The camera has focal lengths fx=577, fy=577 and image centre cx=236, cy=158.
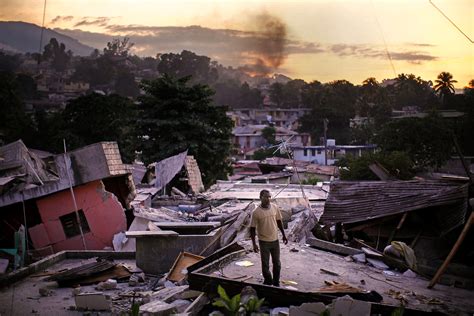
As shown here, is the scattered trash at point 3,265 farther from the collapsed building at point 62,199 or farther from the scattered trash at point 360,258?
the scattered trash at point 360,258

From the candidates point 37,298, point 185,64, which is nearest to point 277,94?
point 185,64

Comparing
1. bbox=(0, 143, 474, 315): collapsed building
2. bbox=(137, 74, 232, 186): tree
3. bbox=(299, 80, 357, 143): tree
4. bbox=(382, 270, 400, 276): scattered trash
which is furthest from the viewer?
bbox=(299, 80, 357, 143): tree

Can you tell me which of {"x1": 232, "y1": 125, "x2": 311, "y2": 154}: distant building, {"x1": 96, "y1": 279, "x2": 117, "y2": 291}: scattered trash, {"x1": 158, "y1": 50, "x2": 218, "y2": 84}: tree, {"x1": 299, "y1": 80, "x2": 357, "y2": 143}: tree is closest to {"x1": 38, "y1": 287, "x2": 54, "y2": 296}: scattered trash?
{"x1": 96, "y1": 279, "x2": 117, "y2": 291}: scattered trash

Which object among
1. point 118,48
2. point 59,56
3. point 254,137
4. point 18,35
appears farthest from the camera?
point 118,48

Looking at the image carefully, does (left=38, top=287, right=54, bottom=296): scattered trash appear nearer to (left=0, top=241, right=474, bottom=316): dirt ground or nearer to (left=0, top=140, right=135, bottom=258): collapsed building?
(left=0, top=241, right=474, bottom=316): dirt ground

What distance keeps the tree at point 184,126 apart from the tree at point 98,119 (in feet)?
5.18

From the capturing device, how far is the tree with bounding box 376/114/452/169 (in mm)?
29156

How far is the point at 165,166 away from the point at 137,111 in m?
11.3

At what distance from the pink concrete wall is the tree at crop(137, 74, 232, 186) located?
13.0 metres

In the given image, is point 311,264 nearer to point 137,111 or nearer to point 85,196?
point 85,196

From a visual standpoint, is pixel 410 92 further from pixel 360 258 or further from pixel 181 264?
pixel 181 264

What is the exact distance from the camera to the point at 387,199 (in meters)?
11.9

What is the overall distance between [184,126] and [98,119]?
5.42m

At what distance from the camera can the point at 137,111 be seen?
3000 centimetres
